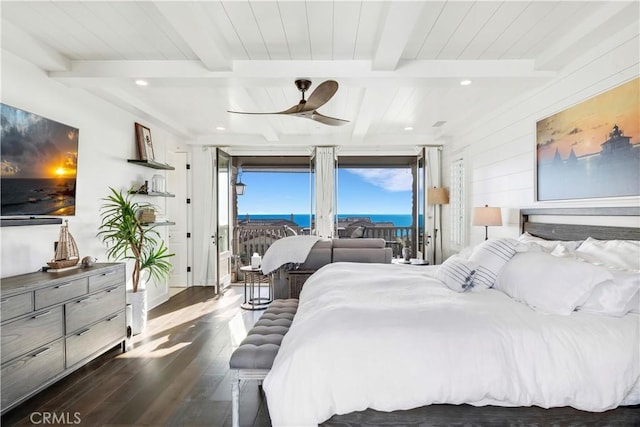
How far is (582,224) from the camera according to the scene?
106 inches

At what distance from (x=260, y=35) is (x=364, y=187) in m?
9.14

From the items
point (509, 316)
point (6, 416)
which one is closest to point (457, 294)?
point (509, 316)

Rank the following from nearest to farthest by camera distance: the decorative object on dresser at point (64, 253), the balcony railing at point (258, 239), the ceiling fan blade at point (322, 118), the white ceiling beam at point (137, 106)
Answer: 1. the decorative object on dresser at point (64, 253)
2. the ceiling fan blade at point (322, 118)
3. the white ceiling beam at point (137, 106)
4. the balcony railing at point (258, 239)

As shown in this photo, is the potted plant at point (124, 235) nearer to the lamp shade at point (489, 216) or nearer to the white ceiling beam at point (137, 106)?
the white ceiling beam at point (137, 106)

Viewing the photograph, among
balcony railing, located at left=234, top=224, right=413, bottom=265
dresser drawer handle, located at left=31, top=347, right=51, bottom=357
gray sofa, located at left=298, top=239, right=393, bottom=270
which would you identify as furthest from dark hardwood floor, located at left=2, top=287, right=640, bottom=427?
balcony railing, located at left=234, top=224, right=413, bottom=265

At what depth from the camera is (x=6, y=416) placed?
2.25 m

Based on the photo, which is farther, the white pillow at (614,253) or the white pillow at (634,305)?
the white pillow at (614,253)

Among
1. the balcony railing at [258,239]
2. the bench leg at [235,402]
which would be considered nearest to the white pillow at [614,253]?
the bench leg at [235,402]

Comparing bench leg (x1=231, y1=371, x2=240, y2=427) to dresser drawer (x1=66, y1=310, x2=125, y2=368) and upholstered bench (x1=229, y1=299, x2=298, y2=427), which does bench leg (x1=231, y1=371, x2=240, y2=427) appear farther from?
dresser drawer (x1=66, y1=310, x2=125, y2=368)

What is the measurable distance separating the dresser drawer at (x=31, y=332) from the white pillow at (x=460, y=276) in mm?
2774

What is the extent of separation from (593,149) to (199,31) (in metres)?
2.92

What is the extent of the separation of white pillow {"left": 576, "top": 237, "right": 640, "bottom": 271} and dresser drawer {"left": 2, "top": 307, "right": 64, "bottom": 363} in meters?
3.57

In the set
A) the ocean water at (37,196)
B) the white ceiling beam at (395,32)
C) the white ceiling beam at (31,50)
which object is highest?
the white ceiling beam at (31,50)

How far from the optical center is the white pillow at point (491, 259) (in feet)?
7.47
